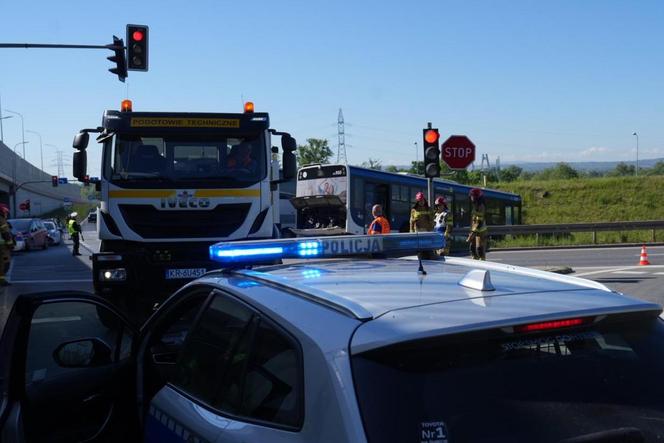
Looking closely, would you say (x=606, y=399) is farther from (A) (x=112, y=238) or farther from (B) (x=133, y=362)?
(A) (x=112, y=238)

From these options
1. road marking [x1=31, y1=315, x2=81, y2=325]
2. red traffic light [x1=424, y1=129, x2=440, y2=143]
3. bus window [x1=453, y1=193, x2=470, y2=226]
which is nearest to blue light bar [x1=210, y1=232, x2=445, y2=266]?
road marking [x1=31, y1=315, x2=81, y2=325]

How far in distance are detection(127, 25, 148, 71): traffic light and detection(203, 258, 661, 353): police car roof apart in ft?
53.4

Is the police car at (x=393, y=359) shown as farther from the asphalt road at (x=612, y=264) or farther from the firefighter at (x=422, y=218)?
the firefighter at (x=422, y=218)

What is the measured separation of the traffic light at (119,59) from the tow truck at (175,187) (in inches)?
329

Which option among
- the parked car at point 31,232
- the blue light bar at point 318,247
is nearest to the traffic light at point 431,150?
the blue light bar at point 318,247

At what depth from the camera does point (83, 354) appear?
13.0 ft

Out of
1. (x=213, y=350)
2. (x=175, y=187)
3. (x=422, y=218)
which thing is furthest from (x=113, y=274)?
(x=213, y=350)

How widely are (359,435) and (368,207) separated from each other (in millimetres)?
26053

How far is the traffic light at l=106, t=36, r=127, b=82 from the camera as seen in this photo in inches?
738

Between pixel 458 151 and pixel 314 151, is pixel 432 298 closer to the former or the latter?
pixel 458 151

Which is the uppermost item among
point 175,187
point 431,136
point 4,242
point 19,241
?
point 431,136

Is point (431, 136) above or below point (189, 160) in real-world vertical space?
above

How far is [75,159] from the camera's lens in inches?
433

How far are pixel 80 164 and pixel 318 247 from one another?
8199mm
